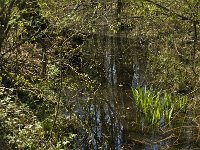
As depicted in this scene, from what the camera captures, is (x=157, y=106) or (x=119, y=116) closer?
(x=157, y=106)

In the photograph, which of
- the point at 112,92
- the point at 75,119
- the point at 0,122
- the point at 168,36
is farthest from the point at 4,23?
the point at 168,36

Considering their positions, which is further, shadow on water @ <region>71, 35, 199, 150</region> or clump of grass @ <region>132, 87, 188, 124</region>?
clump of grass @ <region>132, 87, 188, 124</region>

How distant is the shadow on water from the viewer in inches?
311

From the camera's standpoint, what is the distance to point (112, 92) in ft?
36.7

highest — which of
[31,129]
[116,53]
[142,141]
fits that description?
[116,53]

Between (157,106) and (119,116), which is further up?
(157,106)

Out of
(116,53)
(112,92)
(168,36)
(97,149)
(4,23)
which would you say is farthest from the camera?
(116,53)

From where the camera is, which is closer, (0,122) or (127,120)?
(0,122)

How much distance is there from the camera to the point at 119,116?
927 centimetres

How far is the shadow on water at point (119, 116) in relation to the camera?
311 inches

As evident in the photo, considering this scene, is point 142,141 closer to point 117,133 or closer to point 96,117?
point 117,133

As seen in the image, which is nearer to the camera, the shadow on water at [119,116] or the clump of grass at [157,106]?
the shadow on water at [119,116]

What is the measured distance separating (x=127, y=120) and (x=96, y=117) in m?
0.67

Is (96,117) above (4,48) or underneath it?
underneath
